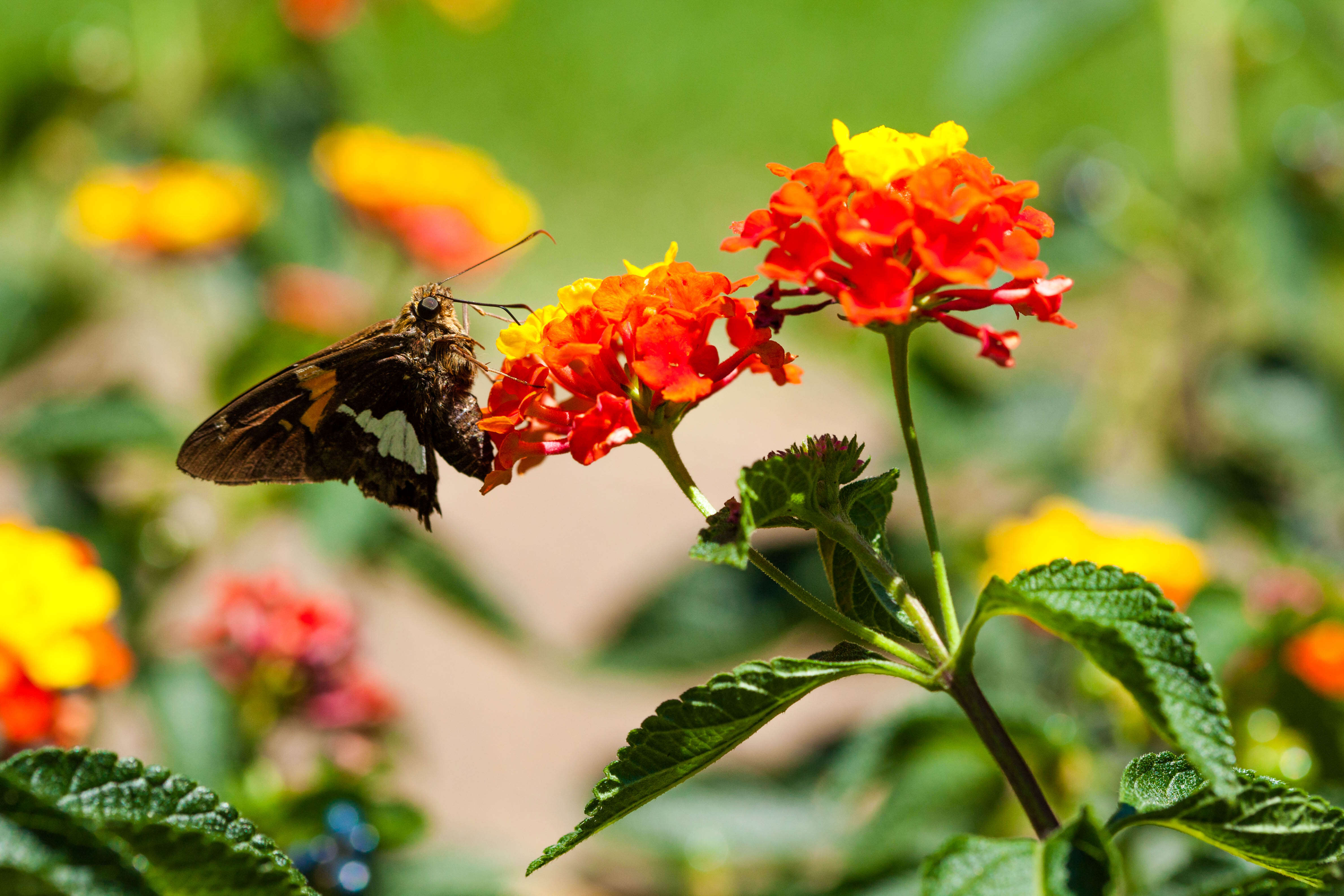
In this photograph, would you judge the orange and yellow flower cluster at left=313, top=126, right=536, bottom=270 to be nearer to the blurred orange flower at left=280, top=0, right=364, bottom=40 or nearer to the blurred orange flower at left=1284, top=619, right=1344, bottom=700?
the blurred orange flower at left=280, top=0, right=364, bottom=40

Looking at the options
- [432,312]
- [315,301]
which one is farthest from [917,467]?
Result: [315,301]

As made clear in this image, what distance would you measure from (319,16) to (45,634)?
146cm

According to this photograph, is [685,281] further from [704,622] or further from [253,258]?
[253,258]

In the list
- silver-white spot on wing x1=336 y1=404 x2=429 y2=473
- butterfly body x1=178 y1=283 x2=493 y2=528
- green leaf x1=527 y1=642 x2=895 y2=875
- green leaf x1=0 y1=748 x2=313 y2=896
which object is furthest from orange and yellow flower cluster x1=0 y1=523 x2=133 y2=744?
green leaf x1=527 y1=642 x2=895 y2=875

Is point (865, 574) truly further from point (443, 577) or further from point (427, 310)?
point (443, 577)

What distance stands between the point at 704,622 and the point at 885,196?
1.24 metres

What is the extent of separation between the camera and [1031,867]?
52 cm

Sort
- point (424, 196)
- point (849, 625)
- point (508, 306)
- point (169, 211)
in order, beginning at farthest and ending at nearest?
1. point (424, 196)
2. point (169, 211)
3. point (508, 306)
4. point (849, 625)

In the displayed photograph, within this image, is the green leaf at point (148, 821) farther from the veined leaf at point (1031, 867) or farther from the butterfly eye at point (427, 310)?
the butterfly eye at point (427, 310)

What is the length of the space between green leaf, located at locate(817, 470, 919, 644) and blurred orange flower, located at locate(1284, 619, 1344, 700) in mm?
687

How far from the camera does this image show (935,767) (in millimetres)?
1228

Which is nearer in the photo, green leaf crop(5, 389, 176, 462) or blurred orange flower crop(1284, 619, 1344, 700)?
blurred orange flower crop(1284, 619, 1344, 700)

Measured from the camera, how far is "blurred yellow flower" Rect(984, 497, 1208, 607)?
1.29 metres

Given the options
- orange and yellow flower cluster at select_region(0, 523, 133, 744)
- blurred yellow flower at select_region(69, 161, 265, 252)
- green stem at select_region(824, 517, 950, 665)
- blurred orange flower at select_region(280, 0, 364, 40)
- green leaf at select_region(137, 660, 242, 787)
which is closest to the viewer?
green stem at select_region(824, 517, 950, 665)
